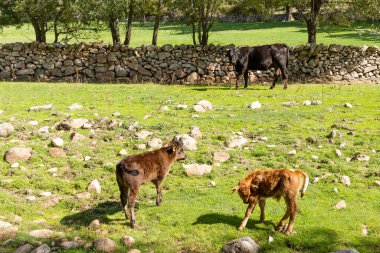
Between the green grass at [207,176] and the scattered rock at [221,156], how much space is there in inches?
6.4

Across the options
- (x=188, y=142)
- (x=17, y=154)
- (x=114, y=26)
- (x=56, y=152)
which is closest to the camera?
(x=17, y=154)

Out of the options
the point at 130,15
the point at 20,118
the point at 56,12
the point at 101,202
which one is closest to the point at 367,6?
the point at 130,15

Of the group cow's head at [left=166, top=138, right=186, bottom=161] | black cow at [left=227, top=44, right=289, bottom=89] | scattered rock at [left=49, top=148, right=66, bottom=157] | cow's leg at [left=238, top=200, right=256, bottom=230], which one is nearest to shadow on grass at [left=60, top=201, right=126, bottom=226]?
cow's head at [left=166, top=138, right=186, bottom=161]

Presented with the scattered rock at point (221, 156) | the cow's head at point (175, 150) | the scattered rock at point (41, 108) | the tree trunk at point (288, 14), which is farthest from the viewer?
the tree trunk at point (288, 14)

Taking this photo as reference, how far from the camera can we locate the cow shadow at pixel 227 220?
7738mm

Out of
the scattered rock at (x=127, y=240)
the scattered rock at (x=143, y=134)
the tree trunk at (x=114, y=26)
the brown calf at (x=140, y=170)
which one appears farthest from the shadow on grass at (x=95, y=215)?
the tree trunk at (x=114, y=26)

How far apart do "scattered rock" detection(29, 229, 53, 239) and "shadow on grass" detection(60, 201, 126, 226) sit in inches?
21.9

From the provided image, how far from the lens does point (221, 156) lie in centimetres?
1107

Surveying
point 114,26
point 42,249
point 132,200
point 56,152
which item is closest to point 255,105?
point 56,152

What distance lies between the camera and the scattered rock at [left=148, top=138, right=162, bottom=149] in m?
11.6

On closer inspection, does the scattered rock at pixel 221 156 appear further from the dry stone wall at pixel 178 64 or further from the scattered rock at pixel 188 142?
the dry stone wall at pixel 178 64

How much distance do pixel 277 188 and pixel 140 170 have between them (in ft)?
7.74

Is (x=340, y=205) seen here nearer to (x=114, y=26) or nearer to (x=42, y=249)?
(x=42, y=249)

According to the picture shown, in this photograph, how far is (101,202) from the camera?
8906 mm
